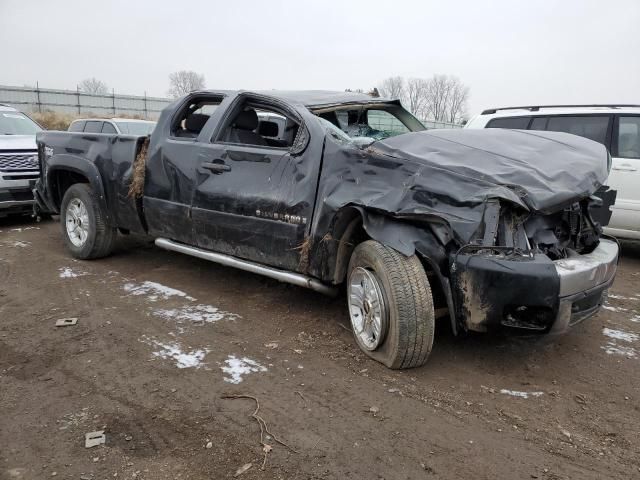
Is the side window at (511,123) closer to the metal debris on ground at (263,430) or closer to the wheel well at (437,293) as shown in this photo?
the wheel well at (437,293)

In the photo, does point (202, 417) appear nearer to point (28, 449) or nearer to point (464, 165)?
point (28, 449)

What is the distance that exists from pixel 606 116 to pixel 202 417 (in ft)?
19.4

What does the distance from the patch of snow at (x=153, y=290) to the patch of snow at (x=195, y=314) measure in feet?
0.95

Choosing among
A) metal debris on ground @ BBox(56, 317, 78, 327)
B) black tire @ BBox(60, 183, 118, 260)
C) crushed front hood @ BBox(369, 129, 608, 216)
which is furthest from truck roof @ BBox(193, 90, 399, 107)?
metal debris on ground @ BBox(56, 317, 78, 327)

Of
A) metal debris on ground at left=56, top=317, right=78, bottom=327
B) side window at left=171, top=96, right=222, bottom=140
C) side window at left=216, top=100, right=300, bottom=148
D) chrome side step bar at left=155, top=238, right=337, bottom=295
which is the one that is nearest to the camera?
chrome side step bar at left=155, top=238, right=337, bottom=295

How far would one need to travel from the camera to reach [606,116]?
248 inches

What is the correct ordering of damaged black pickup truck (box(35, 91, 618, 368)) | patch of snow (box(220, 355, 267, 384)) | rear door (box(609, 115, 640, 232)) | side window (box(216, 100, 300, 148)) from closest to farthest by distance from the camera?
1. damaged black pickup truck (box(35, 91, 618, 368))
2. patch of snow (box(220, 355, 267, 384))
3. side window (box(216, 100, 300, 148))
4. rear door (box(609, 115, 640, 232))

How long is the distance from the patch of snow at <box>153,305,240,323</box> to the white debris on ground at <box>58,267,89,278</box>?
1.53 m

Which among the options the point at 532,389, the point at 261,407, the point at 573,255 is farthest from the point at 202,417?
the point at 573,255

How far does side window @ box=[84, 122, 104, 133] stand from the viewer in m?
12.4

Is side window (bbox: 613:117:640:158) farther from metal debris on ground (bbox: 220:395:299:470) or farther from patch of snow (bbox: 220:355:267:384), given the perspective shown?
metal debris on ground (bbox: 220:395:299:470)

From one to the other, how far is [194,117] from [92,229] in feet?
5.94

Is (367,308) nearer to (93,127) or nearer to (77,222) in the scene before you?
(77,222)

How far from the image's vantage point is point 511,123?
6965 mm
